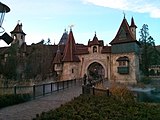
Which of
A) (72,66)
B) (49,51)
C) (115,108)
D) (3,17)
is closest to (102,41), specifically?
(72,66)

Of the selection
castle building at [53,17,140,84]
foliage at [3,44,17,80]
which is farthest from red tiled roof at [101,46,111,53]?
foliage at [3,44,17,80]

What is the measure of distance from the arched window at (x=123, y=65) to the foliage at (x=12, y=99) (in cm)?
3002

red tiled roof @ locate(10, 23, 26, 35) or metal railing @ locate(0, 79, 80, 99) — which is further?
red tiled roof @ locate(10, 23, 26, 35)

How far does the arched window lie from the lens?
150 feet

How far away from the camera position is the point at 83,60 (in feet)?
166

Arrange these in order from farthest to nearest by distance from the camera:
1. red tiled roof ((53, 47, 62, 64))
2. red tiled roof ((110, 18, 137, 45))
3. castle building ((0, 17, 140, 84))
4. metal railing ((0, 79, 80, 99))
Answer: red tiled roof ((53, 47, 62, 64))
castle building ((0, 17, 140, 84))
red tiled roof ((110, 18, 137, 45))
metal railing ((0, 79, 80, 99))

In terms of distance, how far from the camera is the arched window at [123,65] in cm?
4584

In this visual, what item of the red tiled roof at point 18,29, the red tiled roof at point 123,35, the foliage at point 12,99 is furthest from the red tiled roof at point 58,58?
the foliage at point 12,99

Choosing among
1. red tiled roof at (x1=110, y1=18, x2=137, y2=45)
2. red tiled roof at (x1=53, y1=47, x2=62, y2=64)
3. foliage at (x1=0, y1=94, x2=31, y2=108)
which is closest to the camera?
foliage at (x1=0, y1=94, x2=31, y2=108)

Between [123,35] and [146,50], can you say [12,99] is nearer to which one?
[123,35]

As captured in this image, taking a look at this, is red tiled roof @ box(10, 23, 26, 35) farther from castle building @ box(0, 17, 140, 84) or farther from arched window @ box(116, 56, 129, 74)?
arched window @ box(116, 56, 129, 74)

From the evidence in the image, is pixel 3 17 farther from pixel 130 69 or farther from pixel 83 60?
pixel 83 60

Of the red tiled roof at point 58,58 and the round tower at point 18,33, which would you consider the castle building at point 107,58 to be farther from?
the round tower at point 18,33

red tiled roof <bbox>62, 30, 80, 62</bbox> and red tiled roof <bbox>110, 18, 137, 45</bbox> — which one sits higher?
red tiled roof <bbox>110, 18, 137, 45</bbox>
